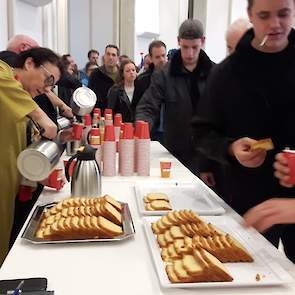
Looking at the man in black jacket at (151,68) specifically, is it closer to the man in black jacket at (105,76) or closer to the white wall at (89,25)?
the man in black jacket at (105,76)

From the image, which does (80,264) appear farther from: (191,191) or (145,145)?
(145,145)

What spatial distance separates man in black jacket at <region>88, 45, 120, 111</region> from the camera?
4.37 meters

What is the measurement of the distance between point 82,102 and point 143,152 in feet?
2.89

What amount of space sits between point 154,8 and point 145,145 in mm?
6306

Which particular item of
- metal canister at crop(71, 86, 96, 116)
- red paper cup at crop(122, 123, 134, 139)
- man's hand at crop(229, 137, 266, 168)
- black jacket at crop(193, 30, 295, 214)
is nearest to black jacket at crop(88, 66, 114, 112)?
metal canister at crop(71, 86, 96, 116)

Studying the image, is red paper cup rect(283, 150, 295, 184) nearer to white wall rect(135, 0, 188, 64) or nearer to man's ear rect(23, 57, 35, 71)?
man's ear rect(23, 57, 35, 71)

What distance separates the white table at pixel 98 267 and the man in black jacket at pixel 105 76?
321 cm

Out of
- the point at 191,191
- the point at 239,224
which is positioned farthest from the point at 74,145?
the point at 239,224

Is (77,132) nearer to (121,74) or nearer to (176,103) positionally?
(176,103)

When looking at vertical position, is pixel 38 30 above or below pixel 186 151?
above

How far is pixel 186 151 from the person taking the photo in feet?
8.86

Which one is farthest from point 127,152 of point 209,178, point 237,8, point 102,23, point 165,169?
point 102,23

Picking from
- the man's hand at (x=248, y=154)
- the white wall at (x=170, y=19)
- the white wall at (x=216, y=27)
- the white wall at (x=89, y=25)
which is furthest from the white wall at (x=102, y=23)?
the man's hand at (x=248, y=154)

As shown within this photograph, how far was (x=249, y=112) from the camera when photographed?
151cm
